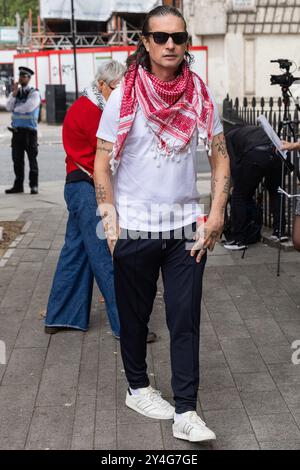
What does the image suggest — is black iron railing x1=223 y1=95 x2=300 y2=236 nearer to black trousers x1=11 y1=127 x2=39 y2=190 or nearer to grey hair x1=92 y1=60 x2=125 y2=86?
grey hair x1=92 y1=60 x2=125 y2=86

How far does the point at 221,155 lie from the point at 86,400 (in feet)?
5.06

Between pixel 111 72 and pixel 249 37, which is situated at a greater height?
pixel 249 37

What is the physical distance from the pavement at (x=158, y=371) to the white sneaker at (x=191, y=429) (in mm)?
47

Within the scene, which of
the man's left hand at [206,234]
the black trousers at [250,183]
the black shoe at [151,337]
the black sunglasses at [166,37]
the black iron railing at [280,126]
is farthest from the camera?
the black trousers at [250,183]

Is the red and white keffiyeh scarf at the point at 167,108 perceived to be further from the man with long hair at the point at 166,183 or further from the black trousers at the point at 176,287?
the black trousers at the point at 176,287

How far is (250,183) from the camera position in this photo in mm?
7676

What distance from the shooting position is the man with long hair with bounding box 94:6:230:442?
355 centimetres

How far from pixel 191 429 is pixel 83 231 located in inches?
73.5

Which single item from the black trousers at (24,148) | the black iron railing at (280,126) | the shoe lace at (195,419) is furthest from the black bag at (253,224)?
the black trousers at (24,148)

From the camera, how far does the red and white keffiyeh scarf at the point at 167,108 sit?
354 cm

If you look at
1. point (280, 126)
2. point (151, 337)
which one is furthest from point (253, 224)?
point (151, 337)

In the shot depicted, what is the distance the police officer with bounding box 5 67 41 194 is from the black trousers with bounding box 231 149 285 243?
496 centimetres

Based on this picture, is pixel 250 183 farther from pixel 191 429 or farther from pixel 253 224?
pixel 191 429

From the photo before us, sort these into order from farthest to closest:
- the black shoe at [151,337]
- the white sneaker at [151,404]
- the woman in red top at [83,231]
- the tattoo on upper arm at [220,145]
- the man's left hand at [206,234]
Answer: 1. the black shoe at [151,337]
2. the woman in red top at [83,231]
3. the white sneaker at [151,404]
4. the tattoo on upper arm at [220,145]
5. the man's left hand at [206,234]
